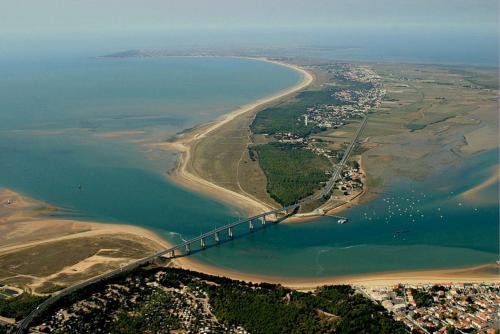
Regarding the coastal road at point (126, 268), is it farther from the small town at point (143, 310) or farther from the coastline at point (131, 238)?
the coastline at point (131, 238)

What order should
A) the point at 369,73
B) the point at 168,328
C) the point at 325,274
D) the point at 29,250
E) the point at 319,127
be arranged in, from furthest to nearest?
the point at 369,73 < the point at 319,127 < the point at 29,250 < the point at 325,274 < the point at 168,328

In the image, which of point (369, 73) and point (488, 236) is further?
point (369, 73)

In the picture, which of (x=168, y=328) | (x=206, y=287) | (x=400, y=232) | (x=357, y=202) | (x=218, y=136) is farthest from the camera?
(x=218, y=136)

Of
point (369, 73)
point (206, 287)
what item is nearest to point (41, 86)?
point (369, 73)

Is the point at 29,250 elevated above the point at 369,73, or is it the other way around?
the point at 369,73

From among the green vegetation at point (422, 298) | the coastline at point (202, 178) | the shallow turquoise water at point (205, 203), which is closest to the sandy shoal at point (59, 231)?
the shallow turquoise water at point (205, 203)

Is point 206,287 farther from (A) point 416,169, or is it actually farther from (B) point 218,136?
(B) point 218,136
